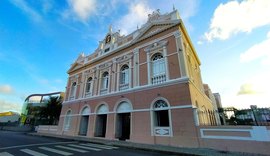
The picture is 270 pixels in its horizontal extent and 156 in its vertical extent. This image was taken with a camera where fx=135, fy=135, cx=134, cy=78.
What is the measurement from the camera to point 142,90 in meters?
11.5

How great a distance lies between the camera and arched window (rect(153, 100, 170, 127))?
1009 cm

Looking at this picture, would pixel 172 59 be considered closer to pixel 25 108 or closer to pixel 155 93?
pixel 155 93

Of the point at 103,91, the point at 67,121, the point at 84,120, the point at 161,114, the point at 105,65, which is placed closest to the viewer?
the point at 161,114

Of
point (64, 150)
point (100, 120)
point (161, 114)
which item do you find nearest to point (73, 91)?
point (100, 120)

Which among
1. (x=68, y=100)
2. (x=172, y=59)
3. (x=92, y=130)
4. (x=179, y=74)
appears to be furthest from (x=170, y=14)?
(x=68, y=100)

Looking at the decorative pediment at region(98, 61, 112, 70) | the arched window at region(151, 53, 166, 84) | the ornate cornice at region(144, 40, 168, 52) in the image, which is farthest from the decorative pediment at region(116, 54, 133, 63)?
the arched window at region(151, 53, 166, 84)

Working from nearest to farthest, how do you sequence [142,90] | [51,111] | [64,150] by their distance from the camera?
[64,150], [142,90], [51,111]

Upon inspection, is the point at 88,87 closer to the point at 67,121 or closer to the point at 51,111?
the point at 67,121

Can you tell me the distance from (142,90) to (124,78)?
303 cm

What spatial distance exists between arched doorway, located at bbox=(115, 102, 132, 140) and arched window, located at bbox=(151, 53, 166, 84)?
11.0ft

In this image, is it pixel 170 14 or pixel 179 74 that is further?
pixel 170 14

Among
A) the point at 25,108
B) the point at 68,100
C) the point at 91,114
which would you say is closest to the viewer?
the point at 91,114

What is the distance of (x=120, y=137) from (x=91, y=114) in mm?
4457

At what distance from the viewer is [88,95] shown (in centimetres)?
1611
